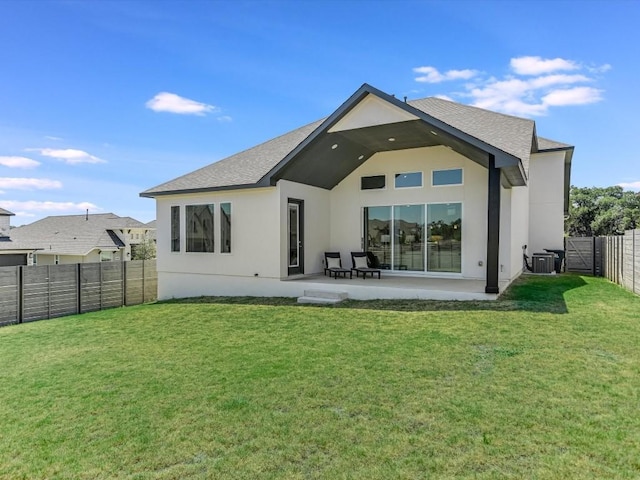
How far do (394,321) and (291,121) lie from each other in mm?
13063

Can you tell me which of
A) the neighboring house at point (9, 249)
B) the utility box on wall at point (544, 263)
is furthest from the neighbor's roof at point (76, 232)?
the utility box on wall at point (544, 263)

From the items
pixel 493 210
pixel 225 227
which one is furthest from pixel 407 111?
pixel 225 227

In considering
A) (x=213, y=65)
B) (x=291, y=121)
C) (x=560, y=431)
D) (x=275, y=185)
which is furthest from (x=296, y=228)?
(x=560, y=431)

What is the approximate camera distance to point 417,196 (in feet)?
39.7

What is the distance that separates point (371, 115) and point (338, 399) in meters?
7.34

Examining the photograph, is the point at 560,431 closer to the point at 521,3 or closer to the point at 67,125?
the point at 521,3

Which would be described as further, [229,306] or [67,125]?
[67,125]

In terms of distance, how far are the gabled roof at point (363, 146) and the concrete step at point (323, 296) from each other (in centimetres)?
336

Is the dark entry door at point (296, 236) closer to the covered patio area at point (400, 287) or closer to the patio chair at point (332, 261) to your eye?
the covered patio area at point (400, 287)

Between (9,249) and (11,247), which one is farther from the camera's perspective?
(11,247)

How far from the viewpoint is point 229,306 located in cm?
1031

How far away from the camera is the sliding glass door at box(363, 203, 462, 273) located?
11.7 metres

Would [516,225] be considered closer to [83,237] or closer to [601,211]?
[83,237]

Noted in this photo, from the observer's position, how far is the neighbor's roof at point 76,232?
28.4 m
